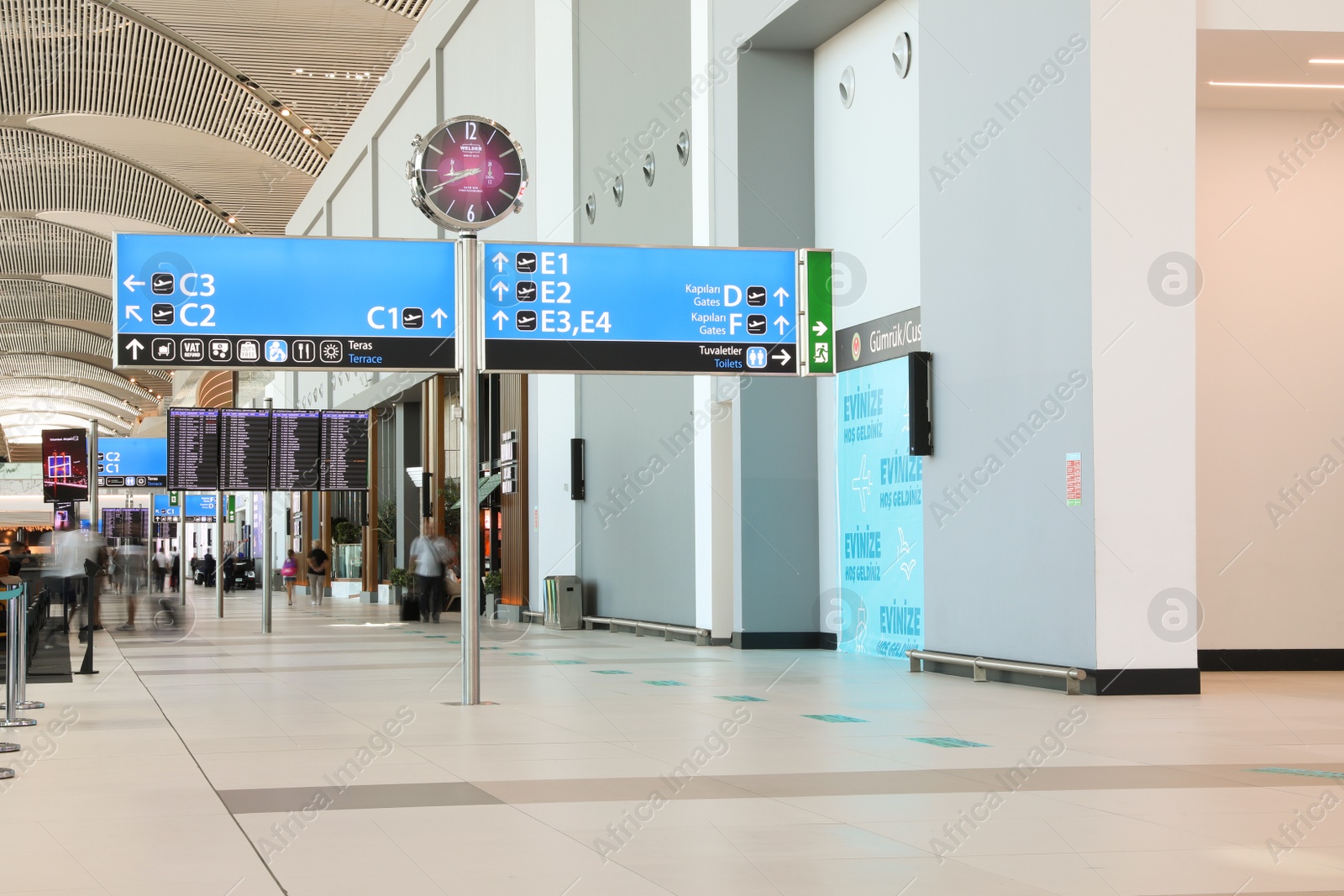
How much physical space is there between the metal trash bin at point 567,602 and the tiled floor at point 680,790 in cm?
961

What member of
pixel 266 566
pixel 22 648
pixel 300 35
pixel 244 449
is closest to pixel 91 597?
pixel 22 648

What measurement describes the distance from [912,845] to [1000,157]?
7.61 metres

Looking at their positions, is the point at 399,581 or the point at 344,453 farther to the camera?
the point at 399,581

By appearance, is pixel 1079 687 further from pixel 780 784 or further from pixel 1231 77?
pixel 1231 77

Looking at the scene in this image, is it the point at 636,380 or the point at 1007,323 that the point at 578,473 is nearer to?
the point at 636,380

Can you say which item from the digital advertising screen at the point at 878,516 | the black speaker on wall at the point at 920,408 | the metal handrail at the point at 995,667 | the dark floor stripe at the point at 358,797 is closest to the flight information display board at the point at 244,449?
the digital advertising screen at the point at 878,516

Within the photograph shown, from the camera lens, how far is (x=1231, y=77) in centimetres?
1175

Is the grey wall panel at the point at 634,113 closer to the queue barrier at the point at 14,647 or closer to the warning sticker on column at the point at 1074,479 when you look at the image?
the warning sticker on column at the point at 1074,479

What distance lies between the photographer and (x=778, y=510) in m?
15.9

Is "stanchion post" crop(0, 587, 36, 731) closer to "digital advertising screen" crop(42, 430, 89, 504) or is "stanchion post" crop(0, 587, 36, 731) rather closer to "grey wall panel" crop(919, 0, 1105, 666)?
"grey wall panel" crop(919, 0, 1105, 666)

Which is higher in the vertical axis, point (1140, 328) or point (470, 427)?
point (1140, 328)

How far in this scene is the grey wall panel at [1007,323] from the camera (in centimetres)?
1046

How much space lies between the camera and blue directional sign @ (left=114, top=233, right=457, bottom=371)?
1090 cm

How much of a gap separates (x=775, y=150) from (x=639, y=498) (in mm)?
5527
